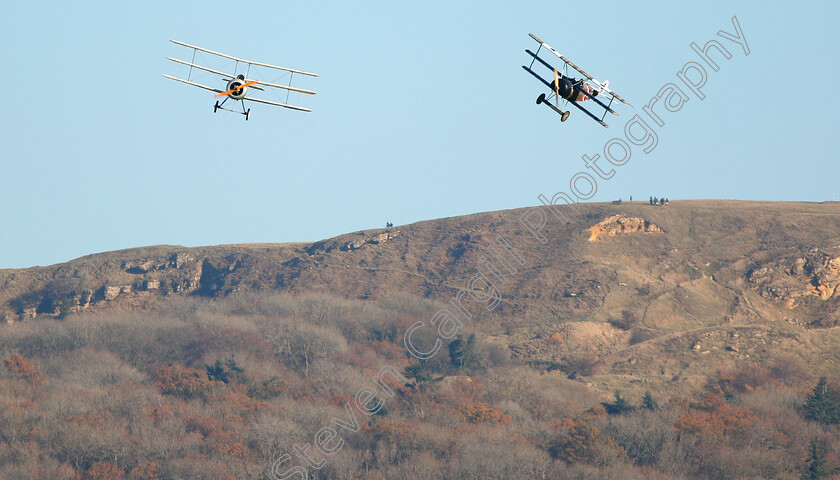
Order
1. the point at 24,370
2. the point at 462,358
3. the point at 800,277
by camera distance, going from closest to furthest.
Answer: the point at 24,370 < the point at 462,358 < the point at 800,277

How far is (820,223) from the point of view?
172 m

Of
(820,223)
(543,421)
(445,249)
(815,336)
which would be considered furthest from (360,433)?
(820,223)

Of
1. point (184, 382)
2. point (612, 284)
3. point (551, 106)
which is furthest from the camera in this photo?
point (612, 284)

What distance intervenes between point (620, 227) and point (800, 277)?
37.3 m

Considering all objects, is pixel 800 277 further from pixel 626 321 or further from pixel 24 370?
pixel 24 370

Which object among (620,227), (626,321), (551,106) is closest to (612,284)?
(626,321)

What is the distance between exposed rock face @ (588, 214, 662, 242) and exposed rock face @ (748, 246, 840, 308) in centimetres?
2628

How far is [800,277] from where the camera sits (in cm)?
15750

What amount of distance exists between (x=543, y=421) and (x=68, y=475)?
58334mm

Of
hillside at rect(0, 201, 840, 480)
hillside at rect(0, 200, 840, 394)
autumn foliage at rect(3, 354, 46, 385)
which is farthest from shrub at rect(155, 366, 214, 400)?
hillside at rect(0, 200, 840, 394)

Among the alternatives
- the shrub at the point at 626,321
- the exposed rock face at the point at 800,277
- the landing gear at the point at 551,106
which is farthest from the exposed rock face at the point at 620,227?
the landing gear at the point at 551,106

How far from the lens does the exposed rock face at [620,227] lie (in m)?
181

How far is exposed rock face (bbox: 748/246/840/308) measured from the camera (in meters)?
154

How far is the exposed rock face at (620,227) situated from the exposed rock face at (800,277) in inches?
1035
